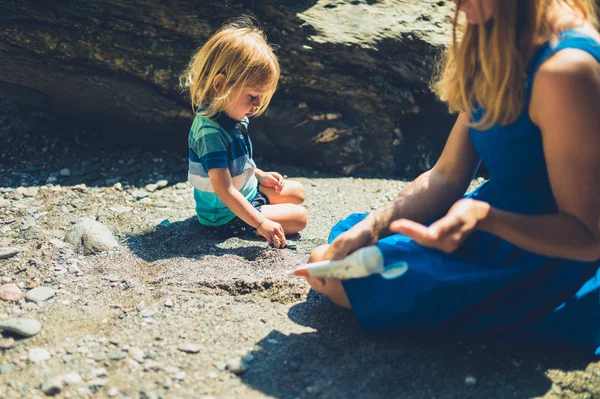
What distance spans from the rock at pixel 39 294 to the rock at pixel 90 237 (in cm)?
39

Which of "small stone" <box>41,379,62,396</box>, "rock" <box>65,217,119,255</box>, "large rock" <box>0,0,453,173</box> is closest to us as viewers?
"small stone" <box>41,379,62,396</box>

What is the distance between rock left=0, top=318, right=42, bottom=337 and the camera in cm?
246

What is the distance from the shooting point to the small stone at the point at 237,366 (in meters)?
2.24

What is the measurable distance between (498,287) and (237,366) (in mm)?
970

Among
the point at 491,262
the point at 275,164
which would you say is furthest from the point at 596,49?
the point at 275,164

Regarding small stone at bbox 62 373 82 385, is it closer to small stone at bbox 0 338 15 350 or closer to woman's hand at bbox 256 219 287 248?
small stone at bbox 0 338 15 350

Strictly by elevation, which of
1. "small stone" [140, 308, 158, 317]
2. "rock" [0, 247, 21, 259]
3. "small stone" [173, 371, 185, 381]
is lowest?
"rock" [0, 247, 21, 259]

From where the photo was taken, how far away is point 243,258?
3.20 metres

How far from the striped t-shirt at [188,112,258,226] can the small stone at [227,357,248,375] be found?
118 cm

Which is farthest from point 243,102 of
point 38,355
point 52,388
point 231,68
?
point 52,388

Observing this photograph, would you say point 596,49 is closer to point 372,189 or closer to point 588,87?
point 588,87

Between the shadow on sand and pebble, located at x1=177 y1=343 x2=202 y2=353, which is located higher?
the shadow on sand

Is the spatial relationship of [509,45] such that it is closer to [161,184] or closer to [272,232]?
[272,232]

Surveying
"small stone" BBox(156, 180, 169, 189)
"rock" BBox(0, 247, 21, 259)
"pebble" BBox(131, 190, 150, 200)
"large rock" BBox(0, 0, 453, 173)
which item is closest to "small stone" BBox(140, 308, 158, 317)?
A: "rock" BBox(0, 247, 21, 259)
